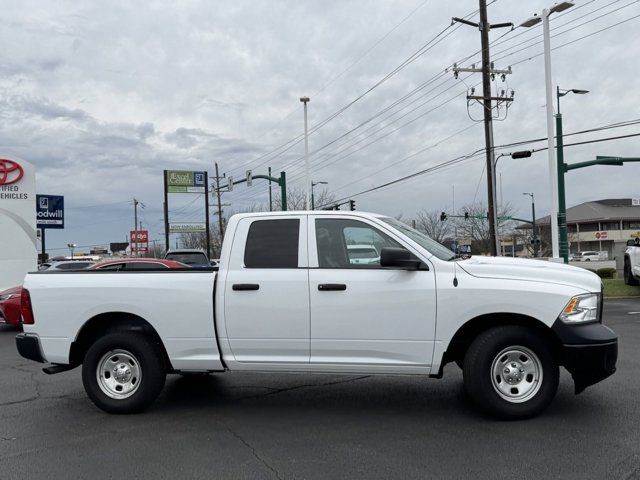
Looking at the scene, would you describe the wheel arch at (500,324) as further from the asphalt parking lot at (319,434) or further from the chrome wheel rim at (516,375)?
the asphalt parking lot at (319,434)

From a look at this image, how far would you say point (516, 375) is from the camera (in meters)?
5.09

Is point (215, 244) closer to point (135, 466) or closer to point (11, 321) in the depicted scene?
point (11, 321)

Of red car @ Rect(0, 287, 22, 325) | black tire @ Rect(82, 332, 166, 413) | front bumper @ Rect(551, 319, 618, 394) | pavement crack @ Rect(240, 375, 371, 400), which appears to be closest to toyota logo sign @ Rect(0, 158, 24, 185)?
red car @ Rect(0, 287, 22, 325)

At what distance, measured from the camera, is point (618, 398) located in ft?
19.1

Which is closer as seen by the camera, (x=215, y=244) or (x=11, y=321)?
(x=11, y=321)

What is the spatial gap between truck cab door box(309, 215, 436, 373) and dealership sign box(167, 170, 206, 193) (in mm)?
43878

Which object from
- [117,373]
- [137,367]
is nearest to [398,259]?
[137,367]

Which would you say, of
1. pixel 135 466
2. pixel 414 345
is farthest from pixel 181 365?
pixel 414 345

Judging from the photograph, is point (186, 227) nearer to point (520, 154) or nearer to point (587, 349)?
point (520, 154)

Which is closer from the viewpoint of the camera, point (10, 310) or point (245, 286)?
point (245, 286)

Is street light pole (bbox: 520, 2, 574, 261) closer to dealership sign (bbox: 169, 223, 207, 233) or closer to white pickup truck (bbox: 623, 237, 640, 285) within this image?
white pickup truck (bbox: 623, 237, 640, 285)

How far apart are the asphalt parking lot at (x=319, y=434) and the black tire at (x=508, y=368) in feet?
0.50

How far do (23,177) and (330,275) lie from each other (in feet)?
56.0

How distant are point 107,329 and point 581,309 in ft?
14.8
